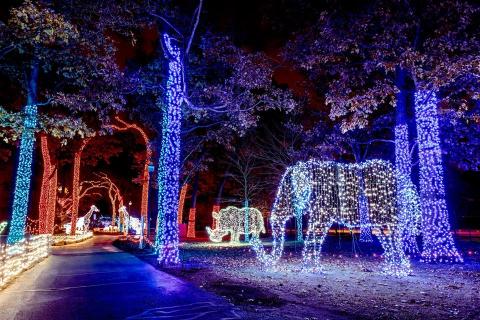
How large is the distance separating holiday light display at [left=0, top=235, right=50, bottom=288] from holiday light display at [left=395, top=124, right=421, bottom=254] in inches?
380

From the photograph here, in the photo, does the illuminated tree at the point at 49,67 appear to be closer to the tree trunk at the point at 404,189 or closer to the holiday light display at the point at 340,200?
the holiday light display at the point at 340,200

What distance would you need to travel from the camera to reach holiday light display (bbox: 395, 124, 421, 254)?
43.6ft

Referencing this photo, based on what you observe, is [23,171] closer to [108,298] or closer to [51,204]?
[108,298]

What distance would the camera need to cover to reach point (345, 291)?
8.09 m

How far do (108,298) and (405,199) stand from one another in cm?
995

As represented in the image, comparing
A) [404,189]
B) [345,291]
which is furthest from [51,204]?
[345,291]

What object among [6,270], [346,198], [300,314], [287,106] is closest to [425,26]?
[287,106]

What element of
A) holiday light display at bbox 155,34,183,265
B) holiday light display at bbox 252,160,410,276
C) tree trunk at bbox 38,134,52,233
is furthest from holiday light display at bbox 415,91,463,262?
tree trunk at bbox 38,134,52,233

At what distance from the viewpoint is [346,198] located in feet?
38.6

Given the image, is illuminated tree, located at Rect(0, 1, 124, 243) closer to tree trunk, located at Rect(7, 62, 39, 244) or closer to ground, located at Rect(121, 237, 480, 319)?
tree trunk, located at Rect(7, 62, 39, 244)

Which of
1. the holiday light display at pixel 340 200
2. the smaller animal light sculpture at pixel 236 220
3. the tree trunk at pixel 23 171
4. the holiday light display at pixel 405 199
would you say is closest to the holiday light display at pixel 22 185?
the tree trunk at pixel 23 171

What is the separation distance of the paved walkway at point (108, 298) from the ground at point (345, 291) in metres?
0.58

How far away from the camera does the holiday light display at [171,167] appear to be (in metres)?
12.7

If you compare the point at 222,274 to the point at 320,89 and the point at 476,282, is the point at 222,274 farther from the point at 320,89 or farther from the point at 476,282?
the point at 320,89
